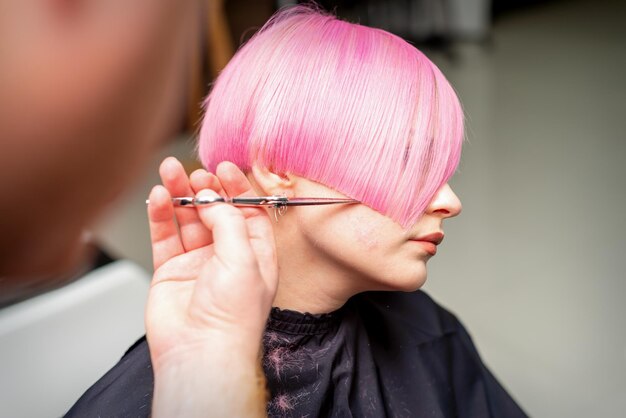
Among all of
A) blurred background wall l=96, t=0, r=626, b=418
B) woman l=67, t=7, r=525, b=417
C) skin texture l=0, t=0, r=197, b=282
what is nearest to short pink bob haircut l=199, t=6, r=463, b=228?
woman l=67, t=7, r=525, b=417

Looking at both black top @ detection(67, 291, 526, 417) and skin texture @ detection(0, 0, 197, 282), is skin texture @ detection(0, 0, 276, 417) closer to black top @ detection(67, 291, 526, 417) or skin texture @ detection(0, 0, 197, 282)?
skin texture @ detection(0, 0, 197, 282)

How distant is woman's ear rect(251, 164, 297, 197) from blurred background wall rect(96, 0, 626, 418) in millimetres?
116

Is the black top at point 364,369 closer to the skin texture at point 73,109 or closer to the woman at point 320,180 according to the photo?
the woman at point 320,180

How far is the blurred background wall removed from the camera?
1.50m

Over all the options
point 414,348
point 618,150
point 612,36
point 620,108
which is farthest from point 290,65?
point 612,36

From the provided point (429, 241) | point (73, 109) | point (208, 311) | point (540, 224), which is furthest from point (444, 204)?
point (540, 224)

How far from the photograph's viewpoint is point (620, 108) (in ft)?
8.87

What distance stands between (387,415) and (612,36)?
11.0 ft

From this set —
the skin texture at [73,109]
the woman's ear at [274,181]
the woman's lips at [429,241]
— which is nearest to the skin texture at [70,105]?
the skin texture at [73,109]

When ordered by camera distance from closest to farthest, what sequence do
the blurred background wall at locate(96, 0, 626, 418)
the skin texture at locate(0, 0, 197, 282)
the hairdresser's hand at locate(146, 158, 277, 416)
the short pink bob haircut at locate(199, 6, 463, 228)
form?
1. the skin texture at locate(0, 0, 197, 282)
2. the hairdresser's hand at locate(146, 158, 277, 416)
3. the short pink bob haircut at locate(199, 6, 463, 228)
4. the blurred background wall at locate(96, 0, 626, 418)

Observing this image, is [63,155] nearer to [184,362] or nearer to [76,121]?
[76,121]

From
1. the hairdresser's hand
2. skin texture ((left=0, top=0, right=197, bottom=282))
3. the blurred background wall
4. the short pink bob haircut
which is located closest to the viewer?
skin texture ((left=0, top=0, right=197, bottom=282))

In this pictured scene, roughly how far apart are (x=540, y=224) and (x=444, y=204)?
1.43 meters

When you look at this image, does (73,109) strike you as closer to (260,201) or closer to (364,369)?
(260,201)
